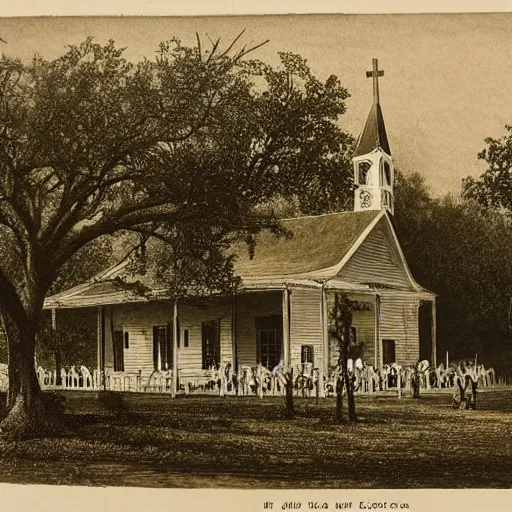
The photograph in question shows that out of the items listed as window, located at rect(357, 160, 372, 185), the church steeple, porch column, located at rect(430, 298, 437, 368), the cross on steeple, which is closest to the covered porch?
porch column, located at rect(430, 298, 437, 368)

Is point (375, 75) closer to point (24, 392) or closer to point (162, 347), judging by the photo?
point (162, 347)

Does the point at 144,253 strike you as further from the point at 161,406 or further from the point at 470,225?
the point at 470,225

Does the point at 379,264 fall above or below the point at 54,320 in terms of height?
above

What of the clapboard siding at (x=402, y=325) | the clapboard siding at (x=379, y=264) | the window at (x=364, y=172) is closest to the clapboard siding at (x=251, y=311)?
the clapboard siding at (x=379, y=264)

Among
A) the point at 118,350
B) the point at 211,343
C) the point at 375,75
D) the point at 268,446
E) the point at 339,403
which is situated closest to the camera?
the point at 268,446

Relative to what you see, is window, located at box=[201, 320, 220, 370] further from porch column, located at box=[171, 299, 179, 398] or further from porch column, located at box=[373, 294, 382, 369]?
porch column, located at box=[373, 294, 382, 369]

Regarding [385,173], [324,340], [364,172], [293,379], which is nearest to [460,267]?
[385,173]

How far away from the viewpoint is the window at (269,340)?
9.59 metres

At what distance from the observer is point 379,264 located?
9.73 meters

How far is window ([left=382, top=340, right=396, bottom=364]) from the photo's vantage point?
961 cm

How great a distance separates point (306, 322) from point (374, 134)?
210 cm

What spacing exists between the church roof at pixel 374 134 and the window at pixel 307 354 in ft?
6.79

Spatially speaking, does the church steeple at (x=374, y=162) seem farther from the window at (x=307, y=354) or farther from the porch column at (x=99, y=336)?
the porch column at (x=99, y=336)

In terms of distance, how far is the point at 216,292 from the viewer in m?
9.82
